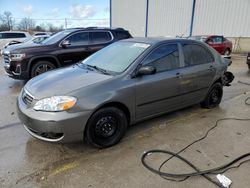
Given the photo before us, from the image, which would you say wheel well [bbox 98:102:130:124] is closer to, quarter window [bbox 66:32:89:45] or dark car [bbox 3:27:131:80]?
dark car [bbox 3:27:131:80]

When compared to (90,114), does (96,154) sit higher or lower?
lower

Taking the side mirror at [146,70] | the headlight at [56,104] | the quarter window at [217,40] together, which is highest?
the side mirror at [146,70]

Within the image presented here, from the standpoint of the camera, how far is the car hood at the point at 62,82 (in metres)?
3.17

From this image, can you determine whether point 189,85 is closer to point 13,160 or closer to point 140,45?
point 140,45

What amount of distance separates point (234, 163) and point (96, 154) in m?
1.89

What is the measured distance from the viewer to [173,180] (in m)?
2.76

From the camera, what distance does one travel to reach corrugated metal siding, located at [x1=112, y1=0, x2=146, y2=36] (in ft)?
91.6

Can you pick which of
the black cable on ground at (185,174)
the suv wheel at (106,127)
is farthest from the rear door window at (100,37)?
the black cable on ground at (185,174)

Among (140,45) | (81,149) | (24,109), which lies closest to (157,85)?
(140,45)

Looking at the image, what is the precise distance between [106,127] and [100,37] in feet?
17.8

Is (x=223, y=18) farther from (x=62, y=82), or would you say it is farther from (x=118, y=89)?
(x=62, y=82)

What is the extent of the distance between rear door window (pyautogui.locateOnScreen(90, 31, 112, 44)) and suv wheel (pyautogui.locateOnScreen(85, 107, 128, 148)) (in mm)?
5100

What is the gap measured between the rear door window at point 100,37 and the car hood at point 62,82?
4346 mm

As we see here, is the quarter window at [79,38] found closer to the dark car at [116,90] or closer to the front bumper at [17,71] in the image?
the front bumper at [17,71]
